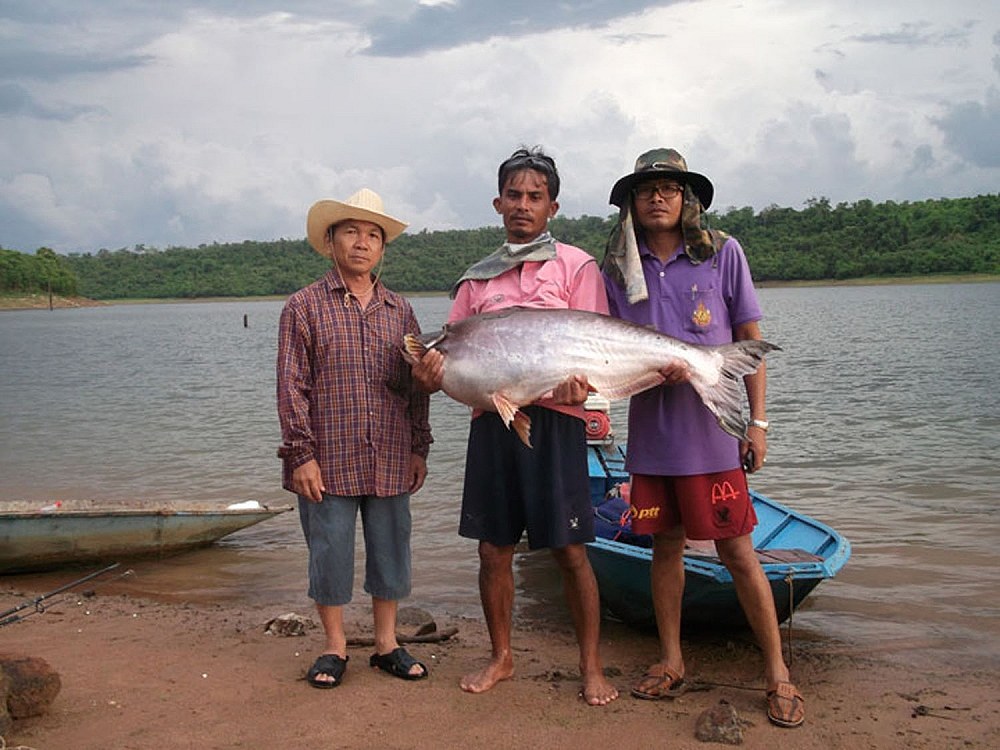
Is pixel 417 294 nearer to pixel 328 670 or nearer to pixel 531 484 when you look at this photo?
pixel 328 670

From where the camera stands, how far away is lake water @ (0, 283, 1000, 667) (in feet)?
23.2

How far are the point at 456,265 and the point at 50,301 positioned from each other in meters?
48.6

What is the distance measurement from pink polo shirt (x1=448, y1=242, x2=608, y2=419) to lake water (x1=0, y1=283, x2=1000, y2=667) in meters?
3.30

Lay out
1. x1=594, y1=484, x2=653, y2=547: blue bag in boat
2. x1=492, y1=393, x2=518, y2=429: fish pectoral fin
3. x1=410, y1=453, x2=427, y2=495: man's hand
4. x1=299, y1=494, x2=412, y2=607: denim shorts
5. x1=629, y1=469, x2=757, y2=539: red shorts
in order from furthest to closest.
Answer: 1. x1=594, y1=484, x2=653, y2=547: blue bag in boat
2. x1=410, y1=453, x2=427, y2=495: man's hand
3. x1=299, y1=494, x2=412, y2=607: denim shorts
4. x1=629, y1=469, x2=757, y2=539: red shorts
5. x1=492, y1=393, x2=518, y2=429: fish pectoral fin

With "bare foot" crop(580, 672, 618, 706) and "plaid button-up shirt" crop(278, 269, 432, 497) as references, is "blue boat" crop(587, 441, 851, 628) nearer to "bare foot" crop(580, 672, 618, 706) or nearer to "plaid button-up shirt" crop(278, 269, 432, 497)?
"bare foot" crop(580, 672, 618, 706)

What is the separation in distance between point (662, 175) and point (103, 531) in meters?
5.96

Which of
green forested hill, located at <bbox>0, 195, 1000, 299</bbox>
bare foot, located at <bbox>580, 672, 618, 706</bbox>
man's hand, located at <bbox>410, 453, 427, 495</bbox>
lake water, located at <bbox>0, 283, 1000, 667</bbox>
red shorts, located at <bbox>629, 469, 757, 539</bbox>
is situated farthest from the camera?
green forested hill, located at <bbox>0, 195, 1000, 299</bbox>

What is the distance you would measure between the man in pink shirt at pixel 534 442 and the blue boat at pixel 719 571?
94 cm

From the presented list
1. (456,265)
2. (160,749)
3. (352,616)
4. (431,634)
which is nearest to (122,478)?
(352,616)

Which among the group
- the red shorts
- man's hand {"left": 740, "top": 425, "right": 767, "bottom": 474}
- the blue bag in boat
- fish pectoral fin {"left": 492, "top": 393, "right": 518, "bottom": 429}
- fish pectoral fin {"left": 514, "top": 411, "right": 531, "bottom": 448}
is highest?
fish pectoral fin {"left": 492, "top": 393, "right": 518, "bottom": 429}

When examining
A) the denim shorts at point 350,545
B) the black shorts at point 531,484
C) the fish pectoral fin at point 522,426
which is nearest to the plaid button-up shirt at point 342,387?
the denim shorts at point 350,545

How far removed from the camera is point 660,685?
4.43m

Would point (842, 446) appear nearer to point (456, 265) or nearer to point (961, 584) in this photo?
point (961, 584)

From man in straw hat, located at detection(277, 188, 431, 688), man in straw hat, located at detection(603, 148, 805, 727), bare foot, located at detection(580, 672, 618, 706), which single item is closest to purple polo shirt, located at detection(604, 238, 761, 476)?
man in straw hat, located at detection(603, 148, 805, 727)
